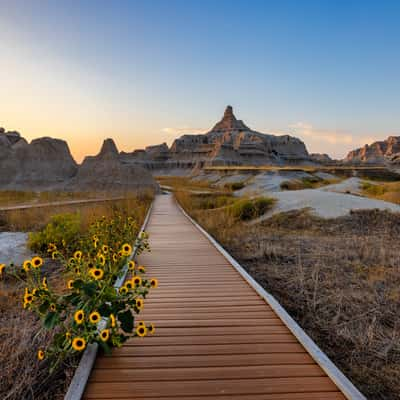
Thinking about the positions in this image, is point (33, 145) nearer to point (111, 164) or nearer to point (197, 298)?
point (111, 164)

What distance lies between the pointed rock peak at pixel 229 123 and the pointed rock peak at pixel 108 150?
121 metres

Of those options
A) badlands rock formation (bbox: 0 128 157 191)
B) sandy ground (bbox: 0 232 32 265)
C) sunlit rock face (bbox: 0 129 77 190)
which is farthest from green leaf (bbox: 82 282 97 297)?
sunlit rock face (bbox: 0 129 77 190)

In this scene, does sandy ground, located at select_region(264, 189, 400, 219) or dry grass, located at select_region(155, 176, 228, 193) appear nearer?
sandy ground, located at select_region(264, 189, 400, 219)

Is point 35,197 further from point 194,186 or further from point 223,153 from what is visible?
point 223,153

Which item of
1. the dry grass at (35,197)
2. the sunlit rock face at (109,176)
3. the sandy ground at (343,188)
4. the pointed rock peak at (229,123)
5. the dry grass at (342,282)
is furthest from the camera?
the pointed rock peak at (229,123)

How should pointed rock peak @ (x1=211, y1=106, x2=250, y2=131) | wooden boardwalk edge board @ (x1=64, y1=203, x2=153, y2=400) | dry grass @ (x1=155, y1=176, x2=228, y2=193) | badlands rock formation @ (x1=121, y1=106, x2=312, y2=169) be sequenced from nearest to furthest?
wooden boardwalk edge board @ (x1=64, y1=203, x2=153, y2=400)
dry grass @ (x1=155, y1=176, x2=228, y2=193)
badlands rock formation @ (x1=121, y1=106, x2=312, y2=169)
pointed rock peak @ (x1=211, y1=106, x2=250, y2=131)

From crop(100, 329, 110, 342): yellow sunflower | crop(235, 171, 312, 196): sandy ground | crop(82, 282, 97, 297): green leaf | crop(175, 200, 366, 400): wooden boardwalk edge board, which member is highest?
crop(82, 282, 97, 297): green leaf

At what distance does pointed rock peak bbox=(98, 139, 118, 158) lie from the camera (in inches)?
1411

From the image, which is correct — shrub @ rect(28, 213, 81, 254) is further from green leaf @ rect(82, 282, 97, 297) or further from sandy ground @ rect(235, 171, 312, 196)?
sandy ground @ rect(235, 171, 312, 196)

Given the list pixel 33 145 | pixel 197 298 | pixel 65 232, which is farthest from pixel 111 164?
pixel 197 298

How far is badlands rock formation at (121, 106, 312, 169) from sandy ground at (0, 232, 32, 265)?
282ft

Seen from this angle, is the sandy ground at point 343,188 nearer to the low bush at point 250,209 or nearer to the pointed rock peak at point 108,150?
the low bush at point 250,209

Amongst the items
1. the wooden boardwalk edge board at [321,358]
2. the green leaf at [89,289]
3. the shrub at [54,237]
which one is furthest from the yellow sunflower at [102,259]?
the shrub at [54,237]

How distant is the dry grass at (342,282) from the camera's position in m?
2.94
